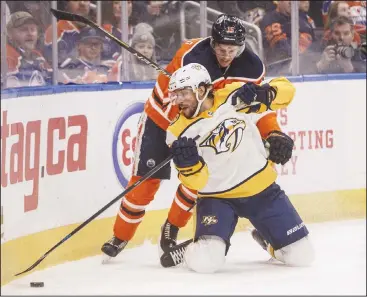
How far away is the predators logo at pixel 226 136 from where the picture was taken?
194 inches

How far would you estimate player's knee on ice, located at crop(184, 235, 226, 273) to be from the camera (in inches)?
195

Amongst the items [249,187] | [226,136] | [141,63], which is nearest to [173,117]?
[226,136]

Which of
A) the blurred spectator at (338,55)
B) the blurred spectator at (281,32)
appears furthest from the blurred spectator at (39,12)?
the blurred spectator at (338,55)

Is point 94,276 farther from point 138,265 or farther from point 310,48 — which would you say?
point 310,48

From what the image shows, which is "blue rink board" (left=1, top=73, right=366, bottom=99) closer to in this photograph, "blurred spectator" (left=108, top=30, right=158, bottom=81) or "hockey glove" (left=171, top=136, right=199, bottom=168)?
"blurred spectator" (left=108, top=30, right=158, bottom=81)

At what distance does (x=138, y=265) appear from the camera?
5336 mm

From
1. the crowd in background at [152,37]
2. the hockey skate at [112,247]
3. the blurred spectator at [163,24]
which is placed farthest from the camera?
the blurred spectator at [163,24]

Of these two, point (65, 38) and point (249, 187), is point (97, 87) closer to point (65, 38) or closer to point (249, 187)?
point (65, 38)

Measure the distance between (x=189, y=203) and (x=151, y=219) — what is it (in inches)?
25.5

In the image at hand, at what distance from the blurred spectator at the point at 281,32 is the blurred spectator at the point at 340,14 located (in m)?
0.19

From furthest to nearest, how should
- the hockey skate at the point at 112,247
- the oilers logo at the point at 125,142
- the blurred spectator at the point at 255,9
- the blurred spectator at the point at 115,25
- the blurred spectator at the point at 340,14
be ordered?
the blurred spectator at the point at 340,14, the blurred spectator at the point at 255,9, the blurred spectator at the point at 115,25, the oilers logo at the point at 125,142, the hockey skate at the point at 112,247

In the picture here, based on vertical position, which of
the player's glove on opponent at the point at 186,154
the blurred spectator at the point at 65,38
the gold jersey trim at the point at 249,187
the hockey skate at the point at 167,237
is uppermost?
the blurred spectator at the point at 65,38

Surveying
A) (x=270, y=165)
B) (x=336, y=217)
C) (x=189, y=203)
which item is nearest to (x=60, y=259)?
(x=189, y=203)

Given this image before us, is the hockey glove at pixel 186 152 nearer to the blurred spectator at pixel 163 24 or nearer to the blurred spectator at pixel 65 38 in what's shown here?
the blurred spectator at pixel 65 38
